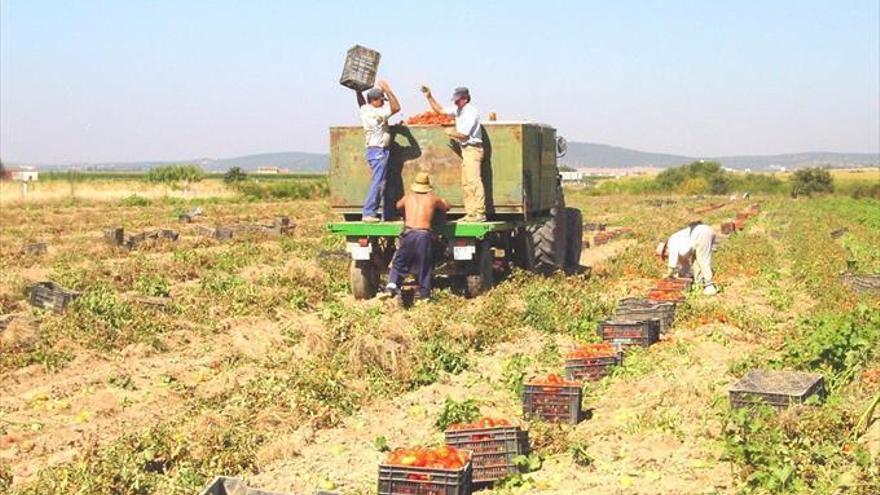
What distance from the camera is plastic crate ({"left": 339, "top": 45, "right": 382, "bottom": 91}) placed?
1416 cm

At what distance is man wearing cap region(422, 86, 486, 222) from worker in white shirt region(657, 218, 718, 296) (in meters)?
3.00

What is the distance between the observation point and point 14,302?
553 inches

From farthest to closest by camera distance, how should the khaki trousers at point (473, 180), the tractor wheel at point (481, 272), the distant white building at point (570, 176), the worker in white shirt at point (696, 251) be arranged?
the distant white building at point (570, 176)
the worker in white shirt at point (696, 251)
the tractor wheel at point (481, 272)
the khaki trousers at point (473, 180)

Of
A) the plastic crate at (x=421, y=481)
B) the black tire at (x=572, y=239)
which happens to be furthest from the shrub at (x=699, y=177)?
the plastic crate at (x=421, y=481)

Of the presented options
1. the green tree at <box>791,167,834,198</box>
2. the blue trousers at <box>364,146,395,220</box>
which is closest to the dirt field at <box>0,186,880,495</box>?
the blue trousers at <box>364,146,395,220</box>

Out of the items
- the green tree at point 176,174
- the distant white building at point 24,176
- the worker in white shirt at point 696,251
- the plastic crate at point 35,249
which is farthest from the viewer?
the green tree at point 176,174

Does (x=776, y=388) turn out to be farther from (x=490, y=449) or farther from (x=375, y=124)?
(x=375, y=124)

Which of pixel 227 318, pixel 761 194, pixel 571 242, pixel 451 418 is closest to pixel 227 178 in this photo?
pixel 761 194

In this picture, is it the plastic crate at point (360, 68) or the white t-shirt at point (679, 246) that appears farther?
the white t-shirt at point (679, 246)

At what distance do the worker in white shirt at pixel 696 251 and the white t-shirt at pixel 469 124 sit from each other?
332 cm

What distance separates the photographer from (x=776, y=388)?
7898 millimetres

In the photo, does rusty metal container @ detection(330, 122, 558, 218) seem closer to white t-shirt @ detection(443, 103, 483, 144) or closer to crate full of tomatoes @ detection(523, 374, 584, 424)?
white t-shirt @ detection(443, 103, 483, 144)

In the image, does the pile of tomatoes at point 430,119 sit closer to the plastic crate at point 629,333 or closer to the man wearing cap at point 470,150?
the man wearing cap at point 470,150

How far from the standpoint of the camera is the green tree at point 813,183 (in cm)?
7225
